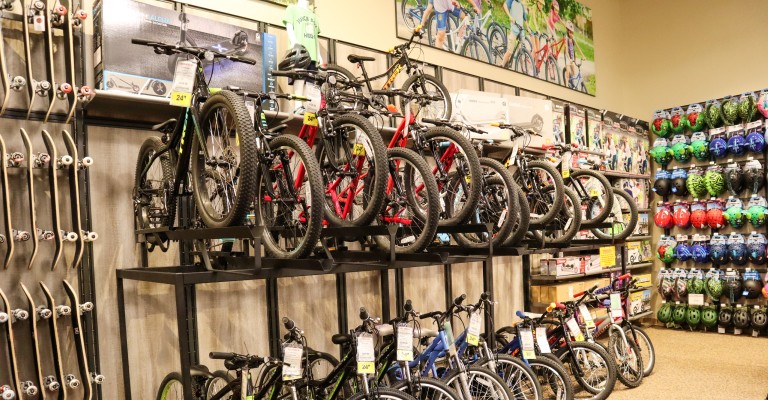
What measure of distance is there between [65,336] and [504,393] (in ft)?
7.65

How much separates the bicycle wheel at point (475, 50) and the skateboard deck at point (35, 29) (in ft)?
12.0

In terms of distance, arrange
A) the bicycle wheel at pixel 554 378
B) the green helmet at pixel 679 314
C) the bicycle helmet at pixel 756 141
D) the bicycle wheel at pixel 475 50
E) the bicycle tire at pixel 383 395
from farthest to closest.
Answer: the green helmet at pixel 679 314, the bicycle helmet at pixel 756 141, the bicycle wheel at pixel 475 50, the bicycle wheel at pixel 554 378, the bicycle tire at pixel 383 395

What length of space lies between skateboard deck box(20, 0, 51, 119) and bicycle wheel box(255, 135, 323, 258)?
1238mm

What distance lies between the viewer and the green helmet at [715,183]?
656 cm

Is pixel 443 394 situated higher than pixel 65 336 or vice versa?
pixel 65 336

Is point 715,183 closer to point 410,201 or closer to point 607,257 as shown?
point 607,257

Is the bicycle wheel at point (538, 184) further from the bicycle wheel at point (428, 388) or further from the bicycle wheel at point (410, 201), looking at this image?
the bicycle wheel at point (428, 388)

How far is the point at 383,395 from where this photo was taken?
8.33ft

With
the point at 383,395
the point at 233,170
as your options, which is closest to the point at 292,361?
the point at 383,395

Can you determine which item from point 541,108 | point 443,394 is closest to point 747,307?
point 541,108

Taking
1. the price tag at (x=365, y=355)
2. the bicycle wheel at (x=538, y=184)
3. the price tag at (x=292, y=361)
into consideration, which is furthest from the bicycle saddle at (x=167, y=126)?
the bicycle wheel at (x=538, y=184)

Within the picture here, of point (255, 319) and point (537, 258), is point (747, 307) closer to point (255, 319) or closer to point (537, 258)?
point (537, 258)

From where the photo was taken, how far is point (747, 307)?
6.34m

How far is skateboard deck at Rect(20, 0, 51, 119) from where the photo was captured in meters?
2.76
